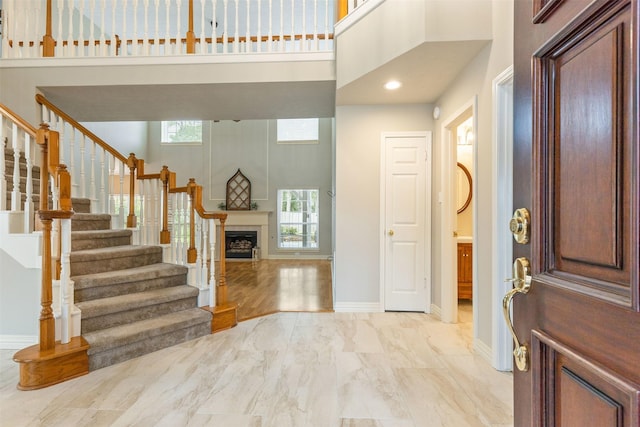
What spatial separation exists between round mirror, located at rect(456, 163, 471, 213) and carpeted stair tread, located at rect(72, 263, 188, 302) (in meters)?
3.33

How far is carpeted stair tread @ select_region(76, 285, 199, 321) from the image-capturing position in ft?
8.43

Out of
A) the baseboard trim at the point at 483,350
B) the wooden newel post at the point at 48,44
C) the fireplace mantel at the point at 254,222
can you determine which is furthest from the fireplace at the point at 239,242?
the baseboard trim at the point at 483,350

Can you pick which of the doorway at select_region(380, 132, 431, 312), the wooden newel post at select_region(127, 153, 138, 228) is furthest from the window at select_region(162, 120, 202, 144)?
the doorway at select_region(380, 132, 431, 312)

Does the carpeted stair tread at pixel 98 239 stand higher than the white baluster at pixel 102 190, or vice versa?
the white baluster at pixel 102 190

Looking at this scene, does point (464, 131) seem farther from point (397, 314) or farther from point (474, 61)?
point (397, 314)

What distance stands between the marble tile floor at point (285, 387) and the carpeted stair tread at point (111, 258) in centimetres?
78

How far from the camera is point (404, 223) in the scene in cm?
369

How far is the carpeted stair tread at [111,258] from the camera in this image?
9.61 ft

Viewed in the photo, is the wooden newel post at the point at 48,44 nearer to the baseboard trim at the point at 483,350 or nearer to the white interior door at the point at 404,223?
the white interior door at the point at 404,223

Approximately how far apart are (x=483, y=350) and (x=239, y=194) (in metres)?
6.97

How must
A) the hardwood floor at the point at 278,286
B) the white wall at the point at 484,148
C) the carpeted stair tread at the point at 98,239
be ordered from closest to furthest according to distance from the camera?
the white wall at the point at 484,148 < the carpeted stair tread at the point at 98,239 < the hardwood floor at the point at 278,286

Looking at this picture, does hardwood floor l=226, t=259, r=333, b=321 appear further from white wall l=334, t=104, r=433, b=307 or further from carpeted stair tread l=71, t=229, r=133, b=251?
carpeted stair tread l=71, t=229, r=133, b=251

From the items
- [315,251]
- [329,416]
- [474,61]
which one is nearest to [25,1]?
[474,61]

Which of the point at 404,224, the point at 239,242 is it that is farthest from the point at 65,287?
the point at 239,242
